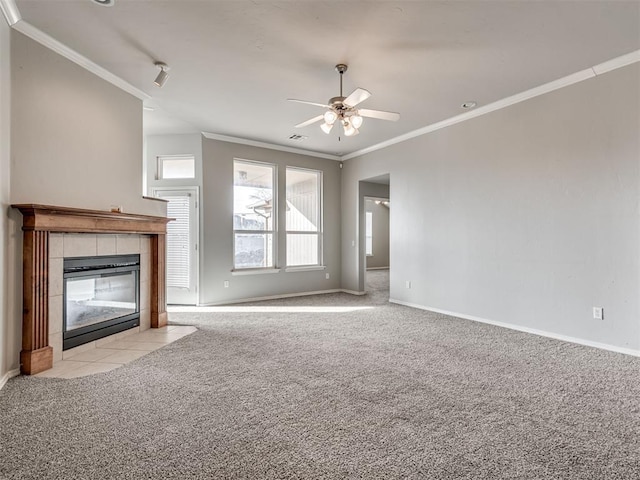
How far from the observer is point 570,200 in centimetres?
376

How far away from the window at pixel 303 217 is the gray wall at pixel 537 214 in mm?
1992

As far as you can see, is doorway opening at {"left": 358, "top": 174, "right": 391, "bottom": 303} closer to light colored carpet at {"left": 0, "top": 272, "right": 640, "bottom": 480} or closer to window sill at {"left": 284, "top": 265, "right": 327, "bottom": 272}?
window sill at {"left": 284, "top": 265, "right": 327, "bottom": 272}

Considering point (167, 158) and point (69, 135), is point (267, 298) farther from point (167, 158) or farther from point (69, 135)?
point (69, 135)

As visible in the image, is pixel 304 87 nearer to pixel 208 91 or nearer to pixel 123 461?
pixel 208 91

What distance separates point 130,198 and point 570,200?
504cm

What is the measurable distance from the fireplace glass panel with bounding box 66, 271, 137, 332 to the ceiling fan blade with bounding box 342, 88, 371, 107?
313 centimetres

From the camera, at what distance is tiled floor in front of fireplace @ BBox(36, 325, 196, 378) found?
294 cm

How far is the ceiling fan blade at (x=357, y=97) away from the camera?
2.95 metres

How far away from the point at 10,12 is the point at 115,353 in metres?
3.01

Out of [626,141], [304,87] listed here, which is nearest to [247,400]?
[304,87]

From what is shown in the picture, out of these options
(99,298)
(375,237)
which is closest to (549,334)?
(99,298)

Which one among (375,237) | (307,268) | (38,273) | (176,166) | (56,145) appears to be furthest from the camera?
(375,237)

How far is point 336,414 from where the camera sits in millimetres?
2170

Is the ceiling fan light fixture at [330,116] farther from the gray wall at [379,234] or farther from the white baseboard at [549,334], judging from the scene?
the gray wall at [379,234]
